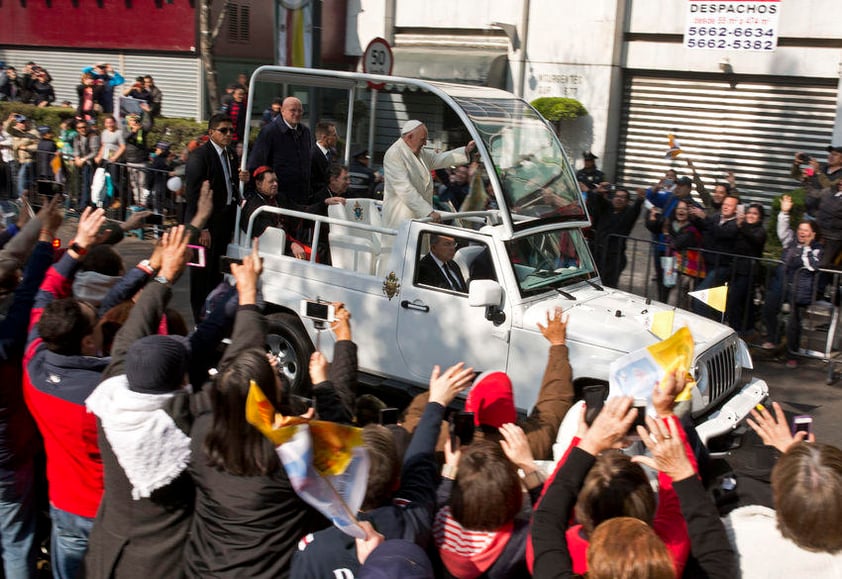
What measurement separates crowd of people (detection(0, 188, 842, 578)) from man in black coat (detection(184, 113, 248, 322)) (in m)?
4.10

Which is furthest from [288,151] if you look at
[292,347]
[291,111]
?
[292,347]

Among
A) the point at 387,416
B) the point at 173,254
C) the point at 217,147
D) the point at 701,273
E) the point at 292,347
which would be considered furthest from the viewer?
the point at 701,273

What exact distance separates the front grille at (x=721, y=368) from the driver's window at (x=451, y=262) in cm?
165

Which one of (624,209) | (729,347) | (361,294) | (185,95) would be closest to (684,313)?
(729,347)

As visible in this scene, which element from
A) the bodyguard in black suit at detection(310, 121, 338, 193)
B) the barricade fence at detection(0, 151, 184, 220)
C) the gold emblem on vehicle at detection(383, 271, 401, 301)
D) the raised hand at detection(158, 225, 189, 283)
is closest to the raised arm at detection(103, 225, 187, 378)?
the raised hand at detection(158, 225, 189, 283)

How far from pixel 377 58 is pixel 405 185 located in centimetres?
414

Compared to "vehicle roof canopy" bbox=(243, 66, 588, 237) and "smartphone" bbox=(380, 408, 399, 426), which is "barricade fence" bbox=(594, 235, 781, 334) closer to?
"vehicle roof canopy" bbox=(243, 66, 588, 237)

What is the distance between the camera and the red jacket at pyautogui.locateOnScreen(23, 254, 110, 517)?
396 cm

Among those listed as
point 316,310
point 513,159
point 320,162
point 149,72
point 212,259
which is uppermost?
point 149,72

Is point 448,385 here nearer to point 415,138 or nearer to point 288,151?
point 415,138

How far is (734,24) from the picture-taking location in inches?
634

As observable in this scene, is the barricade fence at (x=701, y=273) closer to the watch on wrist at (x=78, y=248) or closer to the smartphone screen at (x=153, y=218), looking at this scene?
the smartphone screen at (x=153, y=218)

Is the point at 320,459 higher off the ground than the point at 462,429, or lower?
higher

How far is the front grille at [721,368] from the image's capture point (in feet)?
21.6
